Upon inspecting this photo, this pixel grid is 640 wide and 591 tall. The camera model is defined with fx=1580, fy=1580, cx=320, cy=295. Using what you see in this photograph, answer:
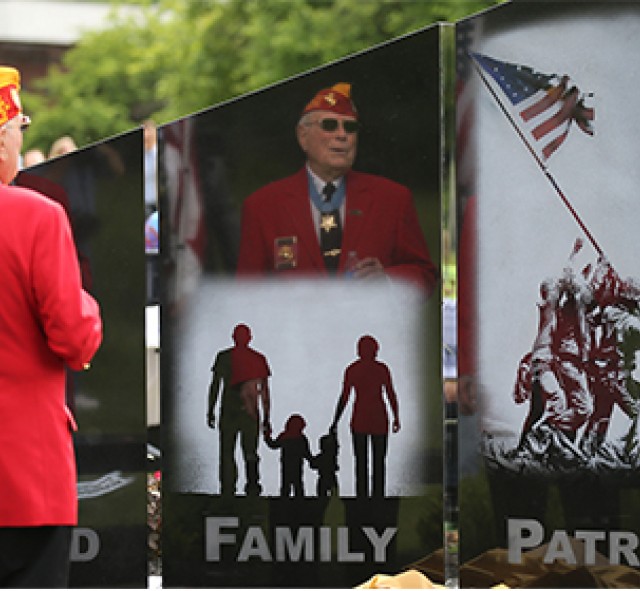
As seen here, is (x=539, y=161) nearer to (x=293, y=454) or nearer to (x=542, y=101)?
(x=542, y=101)

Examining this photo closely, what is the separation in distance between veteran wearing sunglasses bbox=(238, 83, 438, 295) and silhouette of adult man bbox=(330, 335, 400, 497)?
0.29 m

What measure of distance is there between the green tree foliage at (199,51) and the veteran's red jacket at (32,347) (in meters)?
15.5

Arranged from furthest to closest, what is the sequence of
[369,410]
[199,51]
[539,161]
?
1. [199,51]
2. [369,410]
3. [539,161]

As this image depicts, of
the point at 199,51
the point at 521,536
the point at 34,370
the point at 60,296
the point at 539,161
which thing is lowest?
the point at 521,536

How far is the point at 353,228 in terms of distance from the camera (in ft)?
17.9

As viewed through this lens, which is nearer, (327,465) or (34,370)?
(34,370)

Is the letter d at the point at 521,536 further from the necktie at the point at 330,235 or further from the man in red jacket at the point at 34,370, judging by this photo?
the man in red jacket at the point at 34,370

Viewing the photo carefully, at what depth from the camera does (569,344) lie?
203 inches

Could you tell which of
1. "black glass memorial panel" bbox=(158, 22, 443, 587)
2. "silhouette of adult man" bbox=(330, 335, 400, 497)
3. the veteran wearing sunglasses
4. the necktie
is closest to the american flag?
"black glass memorial panel" bbox=(158, 22, 443, 587)

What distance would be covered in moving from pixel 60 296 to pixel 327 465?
1740 mm

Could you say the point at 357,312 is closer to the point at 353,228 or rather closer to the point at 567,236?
the point at 353,228

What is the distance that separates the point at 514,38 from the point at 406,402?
1.27 metres

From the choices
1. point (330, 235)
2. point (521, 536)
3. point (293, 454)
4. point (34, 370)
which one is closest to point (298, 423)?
point (293, 454)

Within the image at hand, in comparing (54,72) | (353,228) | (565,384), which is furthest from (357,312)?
(54,72)
